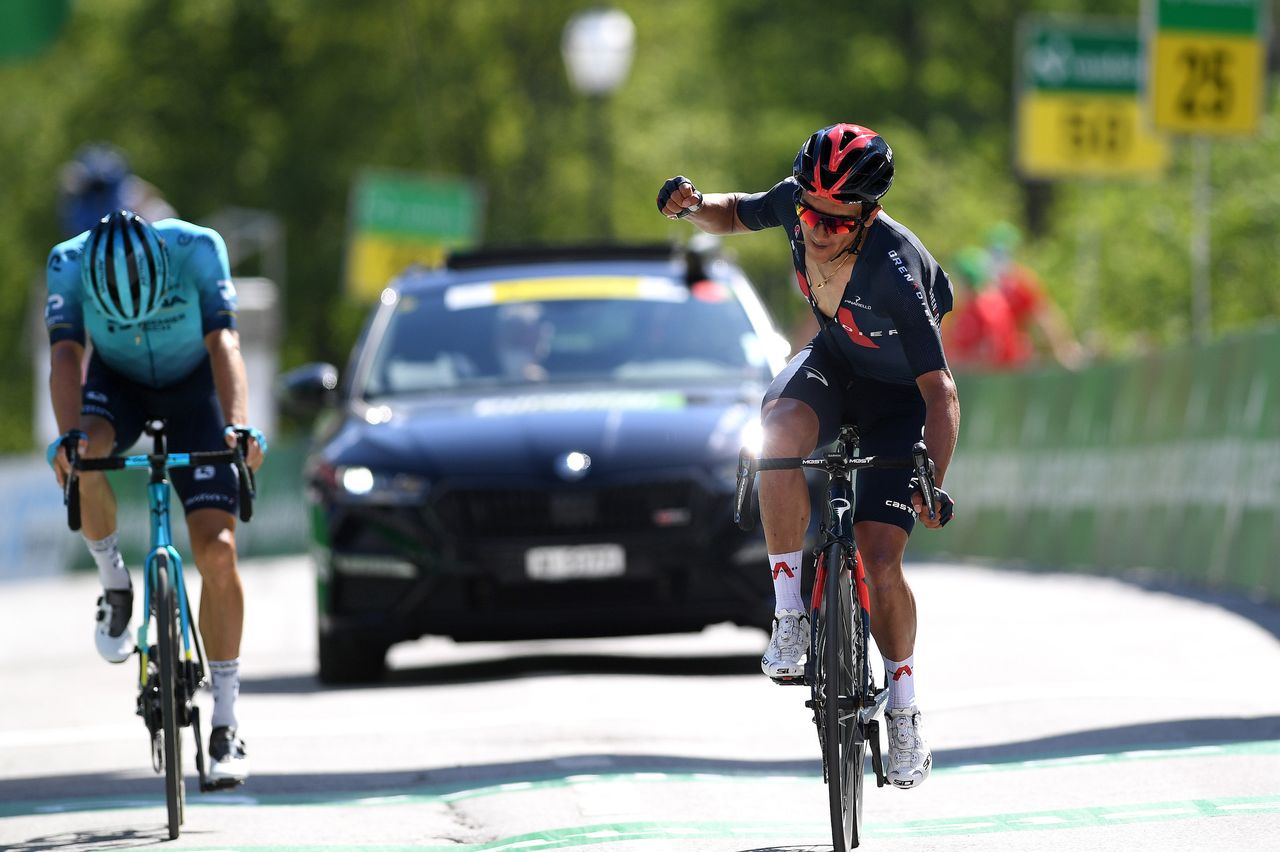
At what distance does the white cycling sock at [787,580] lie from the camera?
25.6 ft

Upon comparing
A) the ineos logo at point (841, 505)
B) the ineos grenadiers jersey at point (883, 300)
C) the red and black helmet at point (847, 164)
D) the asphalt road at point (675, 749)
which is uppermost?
the red and black helmet at point (847, 164)

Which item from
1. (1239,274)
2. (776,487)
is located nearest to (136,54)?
(1239,274)

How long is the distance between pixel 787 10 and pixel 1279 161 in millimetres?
39355

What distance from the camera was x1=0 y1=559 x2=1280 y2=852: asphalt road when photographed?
27.2 ft

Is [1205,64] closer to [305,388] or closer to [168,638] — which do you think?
[305,388]

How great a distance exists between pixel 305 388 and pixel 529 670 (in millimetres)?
1948

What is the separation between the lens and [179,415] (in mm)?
9391

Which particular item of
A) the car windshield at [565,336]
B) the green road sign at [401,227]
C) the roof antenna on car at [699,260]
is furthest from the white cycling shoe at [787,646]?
the green road sign at [401,227]

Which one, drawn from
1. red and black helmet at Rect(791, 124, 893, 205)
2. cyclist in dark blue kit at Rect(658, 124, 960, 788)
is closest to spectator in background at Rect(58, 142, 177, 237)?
cyclist in dark blue kit at Rect(658, 124, 960, 788)

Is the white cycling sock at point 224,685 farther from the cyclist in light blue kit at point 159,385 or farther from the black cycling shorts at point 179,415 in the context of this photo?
the black cycling shorts at point 179,415

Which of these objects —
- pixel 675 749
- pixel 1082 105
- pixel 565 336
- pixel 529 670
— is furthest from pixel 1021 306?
pixel 675 749

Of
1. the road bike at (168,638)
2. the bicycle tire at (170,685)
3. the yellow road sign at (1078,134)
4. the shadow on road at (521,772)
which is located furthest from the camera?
the yellow road sign at (1078,134)

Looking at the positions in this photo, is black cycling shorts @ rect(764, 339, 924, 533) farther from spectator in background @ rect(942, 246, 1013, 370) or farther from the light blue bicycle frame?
spectator in background @ rect(942, 246, 1013, 370)

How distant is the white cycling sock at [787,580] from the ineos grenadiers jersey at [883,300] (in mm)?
574
